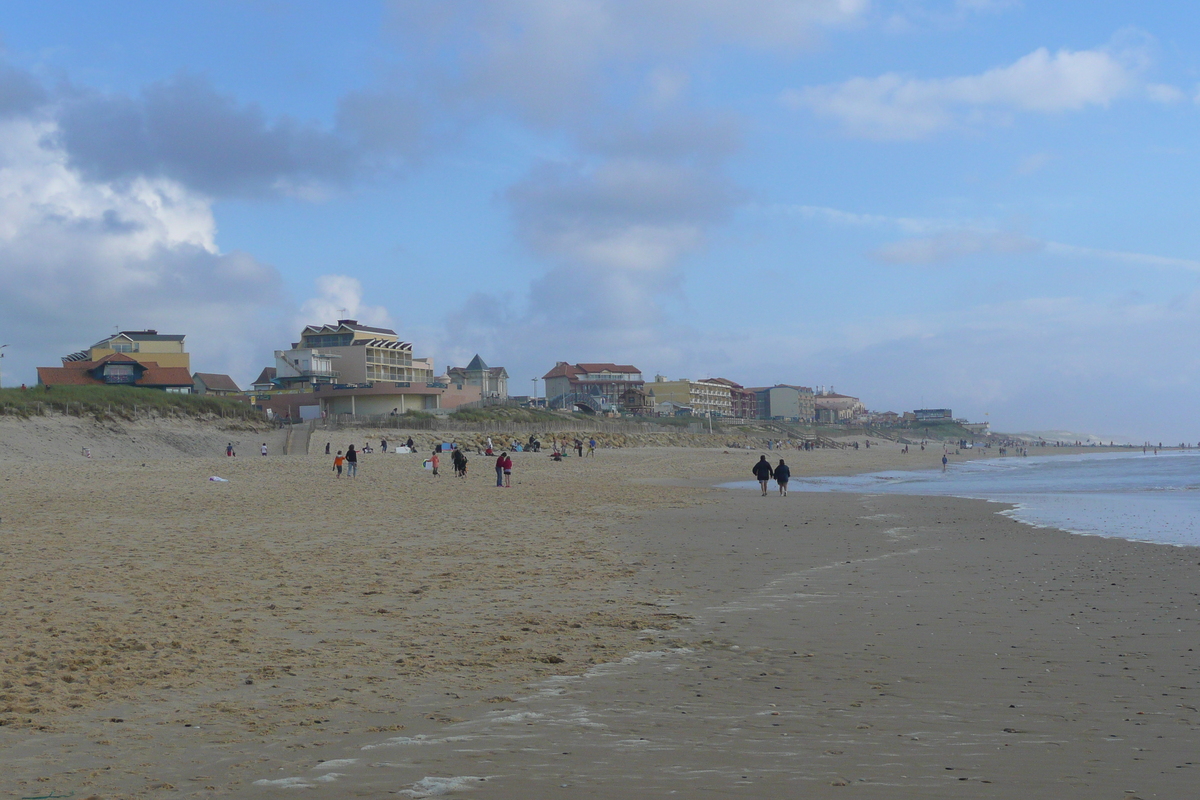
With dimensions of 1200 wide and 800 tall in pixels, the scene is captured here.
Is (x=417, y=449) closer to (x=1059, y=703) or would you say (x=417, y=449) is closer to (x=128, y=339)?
(x=128, y=339)

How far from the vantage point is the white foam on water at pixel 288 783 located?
14.7ft

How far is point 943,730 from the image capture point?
5.40 meters

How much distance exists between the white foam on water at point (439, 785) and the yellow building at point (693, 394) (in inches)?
6166

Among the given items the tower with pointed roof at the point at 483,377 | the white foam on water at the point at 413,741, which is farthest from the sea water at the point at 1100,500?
the tower with pointed roof at the point at 483,377

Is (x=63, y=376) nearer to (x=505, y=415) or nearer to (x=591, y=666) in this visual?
(x=505, y=415)

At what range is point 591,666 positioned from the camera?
23.4 ft

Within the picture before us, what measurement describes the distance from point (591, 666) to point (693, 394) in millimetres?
164293

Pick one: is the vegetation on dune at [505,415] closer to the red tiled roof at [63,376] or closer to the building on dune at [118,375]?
the building on dune at [118,375]

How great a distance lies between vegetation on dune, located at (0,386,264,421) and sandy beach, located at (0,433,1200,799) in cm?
4186

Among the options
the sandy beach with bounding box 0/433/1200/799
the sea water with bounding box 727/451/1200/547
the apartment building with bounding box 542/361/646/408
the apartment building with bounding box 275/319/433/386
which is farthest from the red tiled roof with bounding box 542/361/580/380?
the sandy beach with bounding box 0/433/1200/799

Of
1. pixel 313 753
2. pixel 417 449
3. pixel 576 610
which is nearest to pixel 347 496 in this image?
pixel 576 610

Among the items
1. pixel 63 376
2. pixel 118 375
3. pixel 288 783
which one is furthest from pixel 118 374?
pixel 288 783

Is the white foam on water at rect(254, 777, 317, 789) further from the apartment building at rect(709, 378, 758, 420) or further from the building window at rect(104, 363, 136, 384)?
the apartment building at rect(709, 378, 758, 420)

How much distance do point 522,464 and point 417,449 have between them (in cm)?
1637
